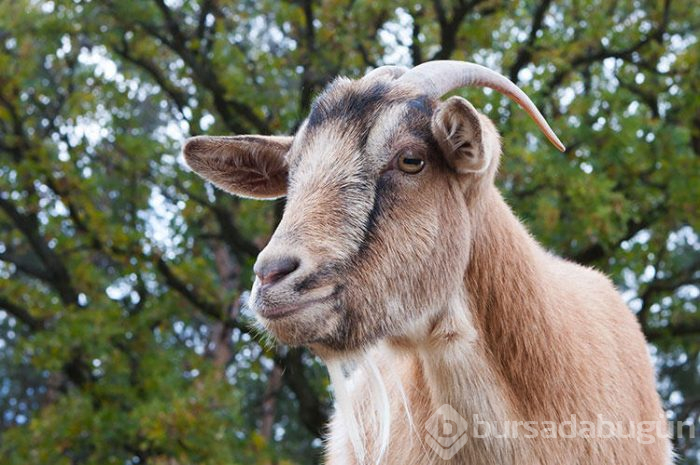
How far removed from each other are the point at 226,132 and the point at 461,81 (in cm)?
954

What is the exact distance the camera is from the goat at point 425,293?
383 cm

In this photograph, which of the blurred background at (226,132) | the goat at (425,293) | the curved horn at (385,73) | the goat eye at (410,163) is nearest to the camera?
the goat at (425,293)

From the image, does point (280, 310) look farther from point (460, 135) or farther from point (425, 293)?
point (460, 135)

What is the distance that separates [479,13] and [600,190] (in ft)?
12.5

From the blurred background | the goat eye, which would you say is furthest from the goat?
the blurred background

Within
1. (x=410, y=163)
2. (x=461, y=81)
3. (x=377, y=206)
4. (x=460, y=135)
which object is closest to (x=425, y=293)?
(x=377, y=206)

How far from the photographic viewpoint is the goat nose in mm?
3600

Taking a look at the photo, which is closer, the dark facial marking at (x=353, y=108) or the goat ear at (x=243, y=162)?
the dark facial marking at (x=353, y=108)

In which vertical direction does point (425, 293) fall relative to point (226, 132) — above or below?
below

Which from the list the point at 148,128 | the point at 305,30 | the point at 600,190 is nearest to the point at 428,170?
the point at 600,190

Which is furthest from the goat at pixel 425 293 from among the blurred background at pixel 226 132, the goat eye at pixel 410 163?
the blurred background at pixel 226 132

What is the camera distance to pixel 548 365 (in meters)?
4.30

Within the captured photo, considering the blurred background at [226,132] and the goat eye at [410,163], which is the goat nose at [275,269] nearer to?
the goat eye at [410,163]

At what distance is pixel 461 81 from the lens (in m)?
4.39
